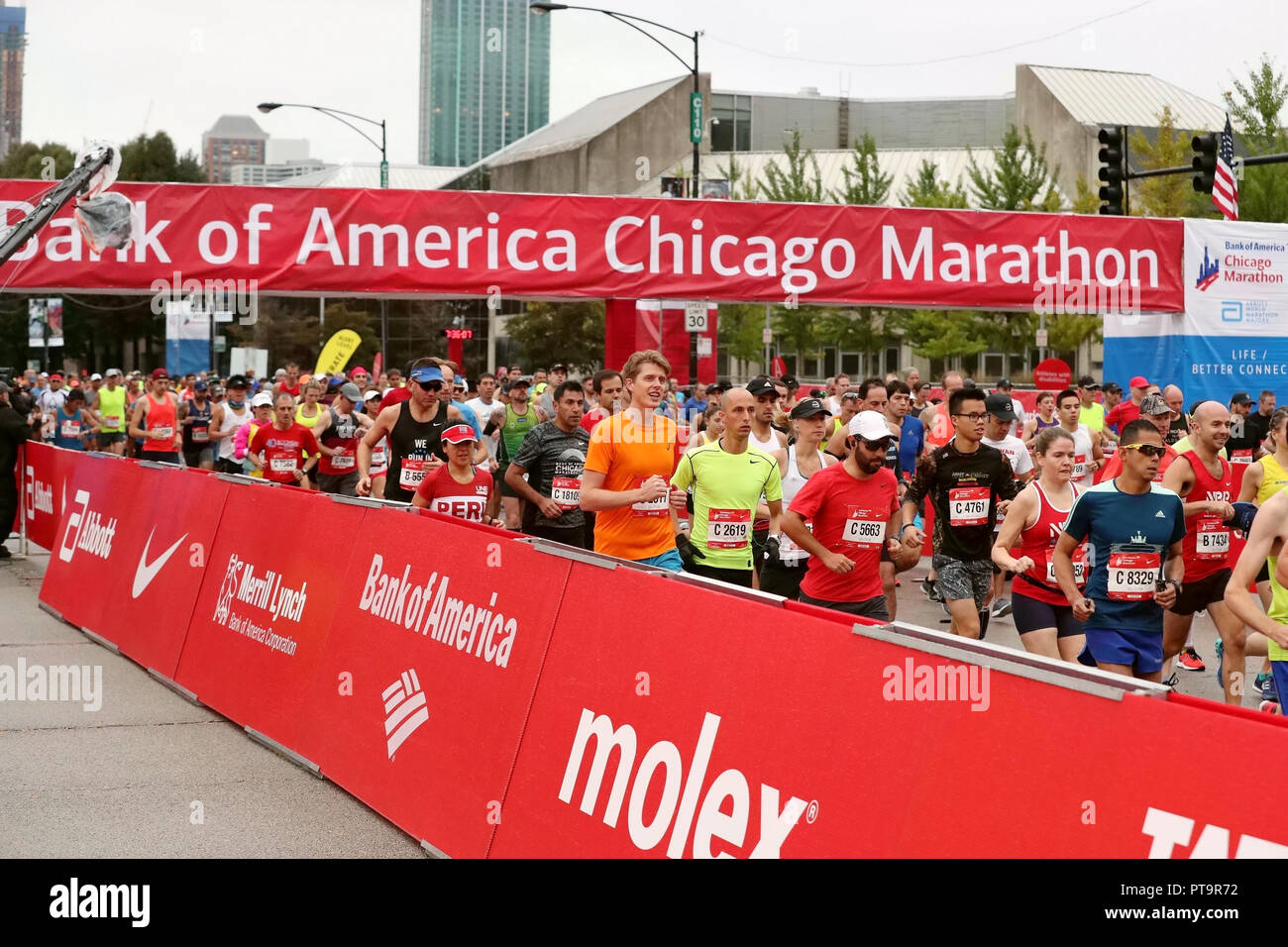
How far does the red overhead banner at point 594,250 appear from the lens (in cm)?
1628

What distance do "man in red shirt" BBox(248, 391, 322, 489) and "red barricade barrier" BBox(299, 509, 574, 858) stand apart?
7.54 meters

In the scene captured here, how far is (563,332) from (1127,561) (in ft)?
194

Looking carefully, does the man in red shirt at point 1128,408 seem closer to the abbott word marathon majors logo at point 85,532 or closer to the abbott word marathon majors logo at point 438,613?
the abbott word marathon majors logo at point 85,532

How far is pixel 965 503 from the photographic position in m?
8.78

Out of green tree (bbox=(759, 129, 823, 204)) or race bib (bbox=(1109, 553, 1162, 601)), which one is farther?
green tree (bbox=(759, 129, 823, 204))

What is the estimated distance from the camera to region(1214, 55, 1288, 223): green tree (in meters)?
39.8

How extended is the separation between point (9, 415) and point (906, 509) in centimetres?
1225

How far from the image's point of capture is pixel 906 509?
28.0ft

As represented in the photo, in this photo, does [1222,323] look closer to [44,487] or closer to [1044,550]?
[1044,550]

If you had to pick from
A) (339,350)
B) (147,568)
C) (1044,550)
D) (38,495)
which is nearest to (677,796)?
(1044,550)

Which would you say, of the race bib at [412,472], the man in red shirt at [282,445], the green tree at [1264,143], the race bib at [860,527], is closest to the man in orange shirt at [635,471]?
the race bib at [860,527]

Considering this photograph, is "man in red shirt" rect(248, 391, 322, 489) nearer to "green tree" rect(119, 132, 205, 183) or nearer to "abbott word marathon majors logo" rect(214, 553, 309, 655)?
"abbott word marathon majors logo" rect(214, 553, 309, 655)

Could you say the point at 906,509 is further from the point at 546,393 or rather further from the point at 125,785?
the point at 546,393

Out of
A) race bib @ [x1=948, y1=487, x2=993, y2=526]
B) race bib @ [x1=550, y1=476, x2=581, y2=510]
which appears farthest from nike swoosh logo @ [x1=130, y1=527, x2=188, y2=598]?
race bib @ [x1=948, y1=487, x2=993, y2=526]
